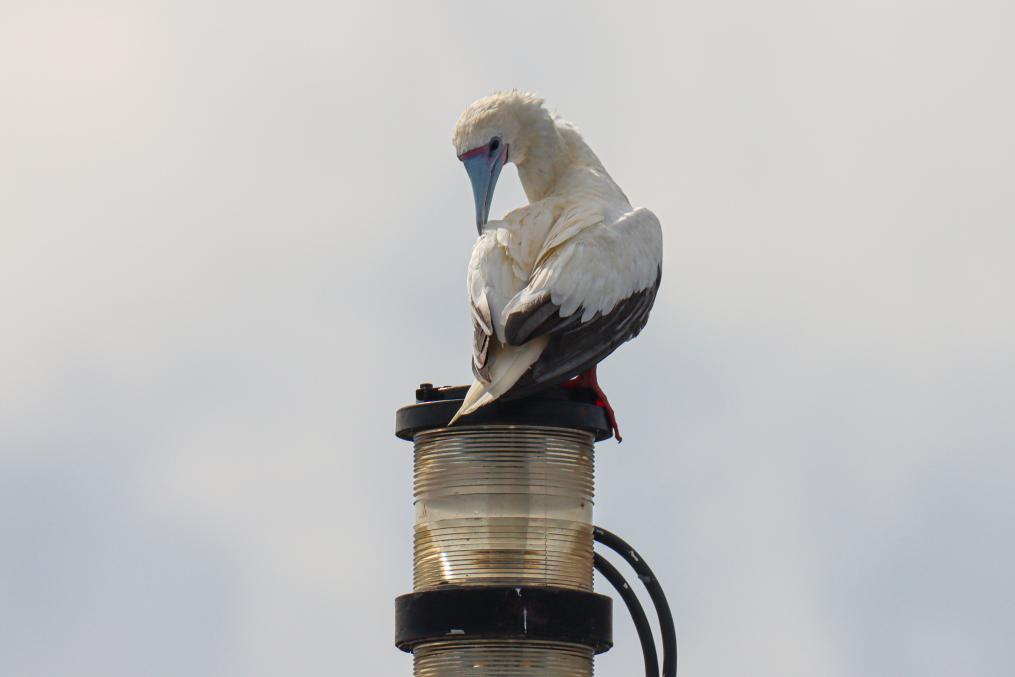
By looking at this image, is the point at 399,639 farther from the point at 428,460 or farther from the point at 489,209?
the point at 489,209

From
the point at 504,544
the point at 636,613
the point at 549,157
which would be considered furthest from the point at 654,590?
the point at 549,157

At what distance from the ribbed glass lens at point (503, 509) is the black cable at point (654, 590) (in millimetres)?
581

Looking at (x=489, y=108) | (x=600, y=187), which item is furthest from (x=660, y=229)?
(x=489, y=108)

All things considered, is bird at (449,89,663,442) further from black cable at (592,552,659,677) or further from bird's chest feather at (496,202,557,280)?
black cable at (592,552,659,677)

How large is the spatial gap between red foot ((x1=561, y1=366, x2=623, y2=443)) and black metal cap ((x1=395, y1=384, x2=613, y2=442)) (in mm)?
322

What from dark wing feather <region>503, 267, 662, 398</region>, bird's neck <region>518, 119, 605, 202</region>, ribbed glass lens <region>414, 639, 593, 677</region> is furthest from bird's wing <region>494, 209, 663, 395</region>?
ribbed glass lens <region>414, 639, 593, 677</region>

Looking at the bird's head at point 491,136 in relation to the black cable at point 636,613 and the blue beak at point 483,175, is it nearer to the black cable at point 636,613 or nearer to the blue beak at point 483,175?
the blue beak at point 483,175

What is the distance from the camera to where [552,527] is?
7363 millimetres

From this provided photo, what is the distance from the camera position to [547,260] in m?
8.65

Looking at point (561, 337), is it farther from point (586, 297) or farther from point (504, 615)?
point (504, 615)

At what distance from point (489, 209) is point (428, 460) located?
7.61ft

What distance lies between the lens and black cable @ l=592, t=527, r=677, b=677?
8.02 metres

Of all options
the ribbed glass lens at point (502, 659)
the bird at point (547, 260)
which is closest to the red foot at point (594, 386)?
the bird at point (547, 260)

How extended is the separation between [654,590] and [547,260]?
175 cm
